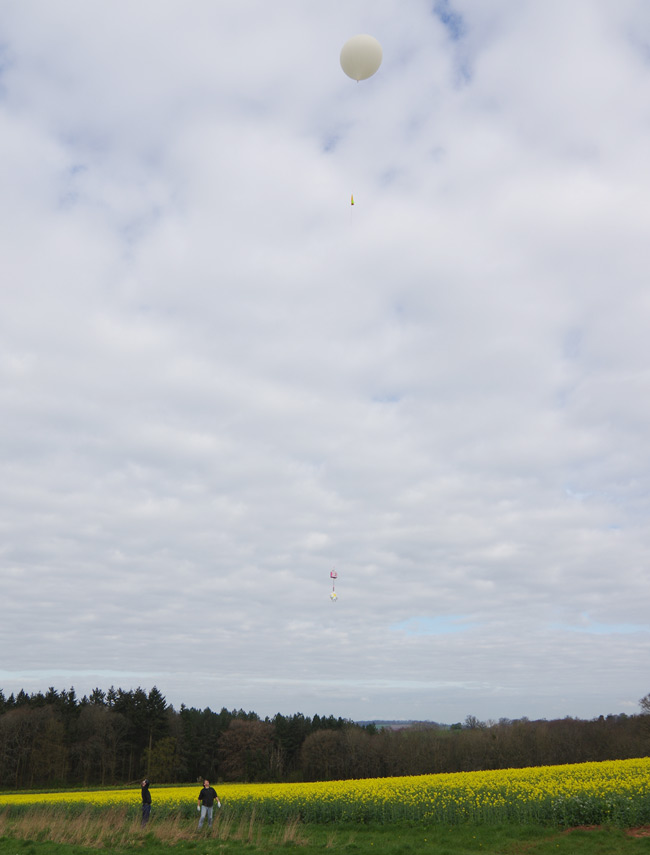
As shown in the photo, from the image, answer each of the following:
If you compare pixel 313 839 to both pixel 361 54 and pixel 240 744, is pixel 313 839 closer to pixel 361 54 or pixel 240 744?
pixel 361 54

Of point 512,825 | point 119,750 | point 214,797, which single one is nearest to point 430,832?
point 512,825

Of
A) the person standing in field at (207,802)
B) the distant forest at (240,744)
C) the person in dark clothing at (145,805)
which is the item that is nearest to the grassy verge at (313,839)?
the person in dark clothing at (145,805)

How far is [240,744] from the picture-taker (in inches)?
3428

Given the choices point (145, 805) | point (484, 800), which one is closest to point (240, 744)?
point (145, 805)

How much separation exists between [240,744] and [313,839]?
74856 mm

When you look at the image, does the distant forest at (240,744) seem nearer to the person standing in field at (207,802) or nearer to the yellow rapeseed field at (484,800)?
the yellow rapeseed field at (484,800)

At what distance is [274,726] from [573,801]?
77700 mm

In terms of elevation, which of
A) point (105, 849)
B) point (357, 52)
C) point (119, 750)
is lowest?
point (119, 750)

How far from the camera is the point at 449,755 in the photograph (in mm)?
59781

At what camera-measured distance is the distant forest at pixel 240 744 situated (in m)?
59.0

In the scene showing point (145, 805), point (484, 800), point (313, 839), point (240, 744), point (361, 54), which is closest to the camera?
point (361, 54)

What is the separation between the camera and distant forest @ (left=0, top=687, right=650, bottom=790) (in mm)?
58969

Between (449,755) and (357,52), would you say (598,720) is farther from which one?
(357,52)

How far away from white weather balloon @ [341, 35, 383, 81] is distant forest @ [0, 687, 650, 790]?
57726 millimetres
